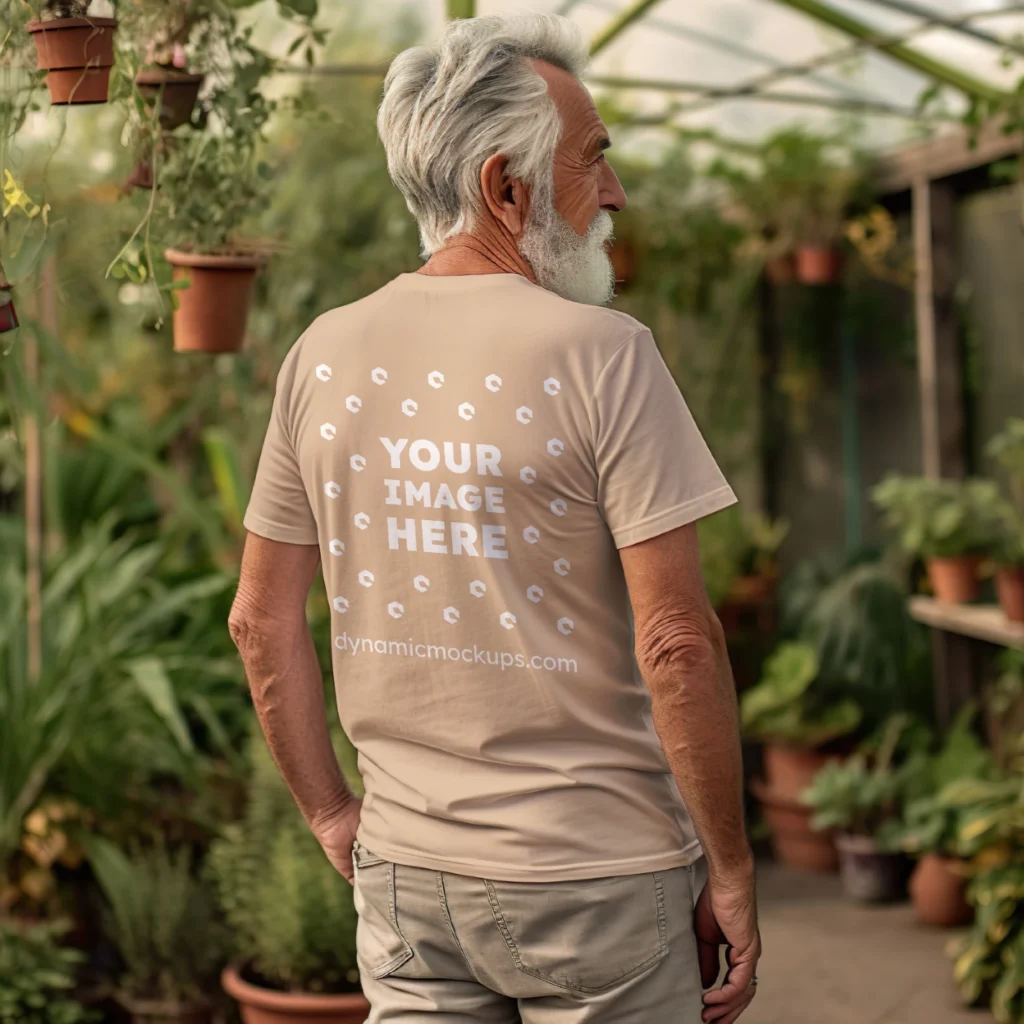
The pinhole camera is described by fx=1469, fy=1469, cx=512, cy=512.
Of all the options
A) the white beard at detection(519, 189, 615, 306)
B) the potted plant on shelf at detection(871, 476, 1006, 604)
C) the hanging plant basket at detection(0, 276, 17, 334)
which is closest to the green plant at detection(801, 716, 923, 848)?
the potted plant on shelf at detection(871, 476, 1006, 604)

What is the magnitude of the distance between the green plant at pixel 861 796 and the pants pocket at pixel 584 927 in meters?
3.09

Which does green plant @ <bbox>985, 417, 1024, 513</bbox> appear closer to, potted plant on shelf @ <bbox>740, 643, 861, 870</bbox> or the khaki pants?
potted plant on shelf @ <bbox>740, 643, 861, 870</bbox>

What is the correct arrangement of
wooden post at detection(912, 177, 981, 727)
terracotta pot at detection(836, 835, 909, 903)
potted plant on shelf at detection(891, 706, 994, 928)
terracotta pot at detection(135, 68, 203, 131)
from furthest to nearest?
1. wooden post at detection(912, 177, 981, 727)
2. terracotta pot at detection(836, 835, 909, 903)
3. potted plant on shelf at detection(891, 706, 994, 928)
4. terracotta pot at detection(135, 68, 203, 131)

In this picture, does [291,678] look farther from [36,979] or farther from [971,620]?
[971,620]

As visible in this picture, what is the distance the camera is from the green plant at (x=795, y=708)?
475cm

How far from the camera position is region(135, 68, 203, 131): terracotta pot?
2.14m

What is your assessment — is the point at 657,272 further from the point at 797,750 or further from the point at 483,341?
the point at 483,341

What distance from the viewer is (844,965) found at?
388cm

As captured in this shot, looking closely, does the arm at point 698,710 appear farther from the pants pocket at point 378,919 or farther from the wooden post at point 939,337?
the wooden post at point 939,337

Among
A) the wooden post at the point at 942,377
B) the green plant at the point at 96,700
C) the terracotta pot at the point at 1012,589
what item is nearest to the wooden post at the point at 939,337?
the wooden post at the point at 942,377

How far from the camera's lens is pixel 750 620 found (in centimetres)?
565

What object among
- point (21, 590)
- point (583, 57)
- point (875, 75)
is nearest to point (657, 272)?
point (875, 75)

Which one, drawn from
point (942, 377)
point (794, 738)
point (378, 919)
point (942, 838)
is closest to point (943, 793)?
point (942, 838)

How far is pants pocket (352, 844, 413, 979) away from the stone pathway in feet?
7.15
